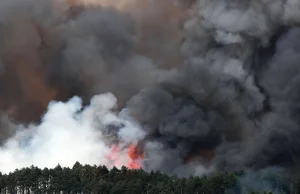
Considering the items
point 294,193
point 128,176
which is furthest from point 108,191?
point 294,193

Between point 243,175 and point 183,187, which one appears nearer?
point 183,187

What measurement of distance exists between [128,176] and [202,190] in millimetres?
16532

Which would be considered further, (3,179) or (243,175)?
(243,175)

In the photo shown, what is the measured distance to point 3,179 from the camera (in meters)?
115

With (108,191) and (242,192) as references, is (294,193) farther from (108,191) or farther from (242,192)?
(108,191)

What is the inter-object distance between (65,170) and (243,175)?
4385 centimetres

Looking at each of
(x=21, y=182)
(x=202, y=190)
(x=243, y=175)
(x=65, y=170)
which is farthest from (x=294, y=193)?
(x=21, y=182)

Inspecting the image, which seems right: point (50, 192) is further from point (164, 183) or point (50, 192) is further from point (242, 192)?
point (242, 192)

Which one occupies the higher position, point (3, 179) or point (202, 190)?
point (3, 179)

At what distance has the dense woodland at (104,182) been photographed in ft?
360

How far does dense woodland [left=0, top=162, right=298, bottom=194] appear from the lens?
10969 centimetres

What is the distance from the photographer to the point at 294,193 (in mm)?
121125

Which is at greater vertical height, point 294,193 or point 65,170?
point 65,170

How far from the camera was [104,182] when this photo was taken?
110 m
